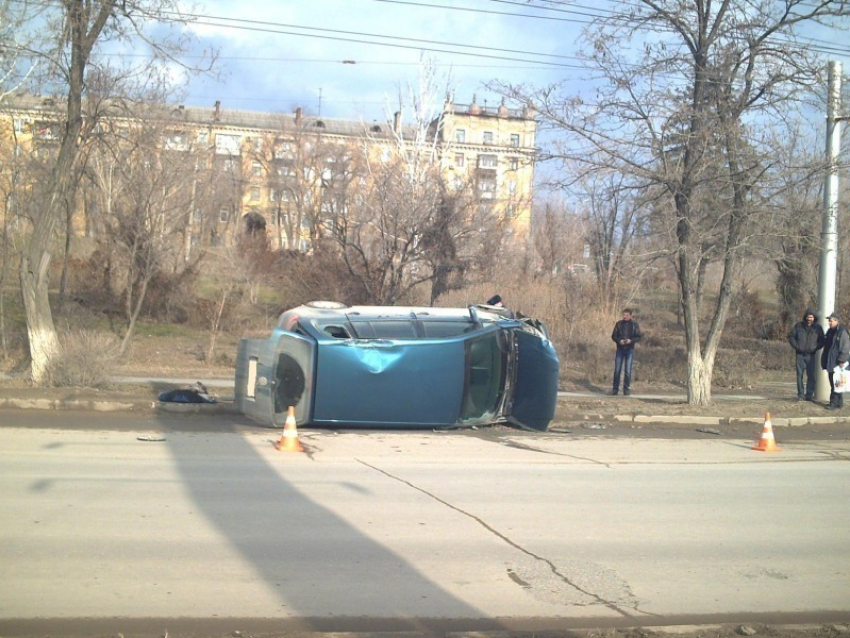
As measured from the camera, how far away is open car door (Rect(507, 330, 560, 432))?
43.0 feet

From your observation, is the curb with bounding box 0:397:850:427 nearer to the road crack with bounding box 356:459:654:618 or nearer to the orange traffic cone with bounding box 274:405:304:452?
the orange traffic cone with bounding box 274:405:304:452

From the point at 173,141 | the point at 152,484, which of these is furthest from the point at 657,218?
the point at 173,141

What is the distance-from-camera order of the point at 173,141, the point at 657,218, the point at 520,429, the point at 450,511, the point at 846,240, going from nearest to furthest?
the point at 450,511 < the point at 520,429 < the point at 657,218 < the point at 173,141 < the point at 846,240

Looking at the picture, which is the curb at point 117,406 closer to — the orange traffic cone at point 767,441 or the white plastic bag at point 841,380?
the orange traffic cone at point 767,441

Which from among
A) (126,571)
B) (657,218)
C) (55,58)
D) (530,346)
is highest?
(55,58)

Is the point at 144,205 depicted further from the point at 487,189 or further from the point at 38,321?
the point at 487,189

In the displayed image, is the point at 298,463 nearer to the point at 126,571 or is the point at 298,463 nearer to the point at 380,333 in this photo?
the point at 380,333

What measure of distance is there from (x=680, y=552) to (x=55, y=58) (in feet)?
44.6

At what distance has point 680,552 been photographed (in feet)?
23.0

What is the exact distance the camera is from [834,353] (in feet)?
55.7

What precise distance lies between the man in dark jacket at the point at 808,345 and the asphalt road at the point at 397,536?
23.3ft

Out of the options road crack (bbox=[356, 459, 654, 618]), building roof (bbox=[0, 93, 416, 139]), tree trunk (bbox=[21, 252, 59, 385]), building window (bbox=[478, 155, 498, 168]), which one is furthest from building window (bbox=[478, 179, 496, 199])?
road crack (bbox=[356, 459, 654, 618])

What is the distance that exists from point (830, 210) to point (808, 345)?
3.22 meters

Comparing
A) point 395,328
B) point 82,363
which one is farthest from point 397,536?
point 82,363
